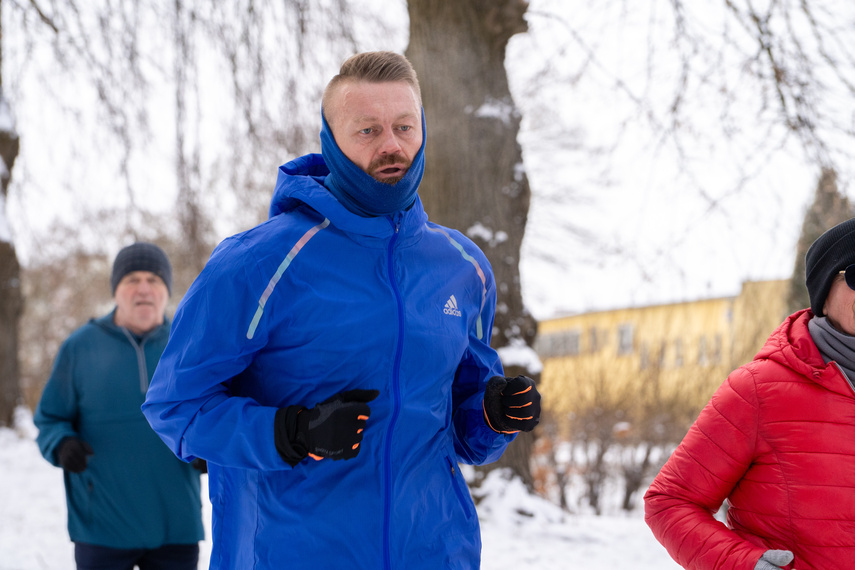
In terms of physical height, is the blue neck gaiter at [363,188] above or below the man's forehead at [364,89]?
below

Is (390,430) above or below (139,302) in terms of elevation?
below

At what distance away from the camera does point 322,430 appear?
144 centimetres

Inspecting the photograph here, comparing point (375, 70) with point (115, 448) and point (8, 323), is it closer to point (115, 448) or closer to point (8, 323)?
point (115, 448)

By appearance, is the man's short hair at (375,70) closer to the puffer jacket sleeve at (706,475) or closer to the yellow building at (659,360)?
the puffer jacket sleeve at (706,475)

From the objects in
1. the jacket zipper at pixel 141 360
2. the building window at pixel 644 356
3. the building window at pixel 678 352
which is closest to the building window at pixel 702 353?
the building window at pixel 678 352

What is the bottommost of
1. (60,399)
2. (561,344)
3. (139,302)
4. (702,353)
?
(561,344)

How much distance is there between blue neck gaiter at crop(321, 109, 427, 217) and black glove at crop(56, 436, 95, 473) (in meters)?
1.81

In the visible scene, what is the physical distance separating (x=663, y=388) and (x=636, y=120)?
4.70 metres

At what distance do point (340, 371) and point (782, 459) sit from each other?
102 cm

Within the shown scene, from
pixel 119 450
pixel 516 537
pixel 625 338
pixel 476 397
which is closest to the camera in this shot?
pixel 476 397

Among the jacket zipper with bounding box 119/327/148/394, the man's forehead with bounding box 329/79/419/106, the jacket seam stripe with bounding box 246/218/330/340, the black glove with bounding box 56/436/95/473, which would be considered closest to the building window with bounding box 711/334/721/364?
the jacket zipper with bounding box 119/327/148/394

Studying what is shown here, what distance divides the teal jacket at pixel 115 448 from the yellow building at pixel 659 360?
6176 millimetres

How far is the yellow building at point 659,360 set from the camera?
8.85 m

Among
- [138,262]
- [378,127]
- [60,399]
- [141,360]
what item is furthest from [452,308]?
[60,399]
